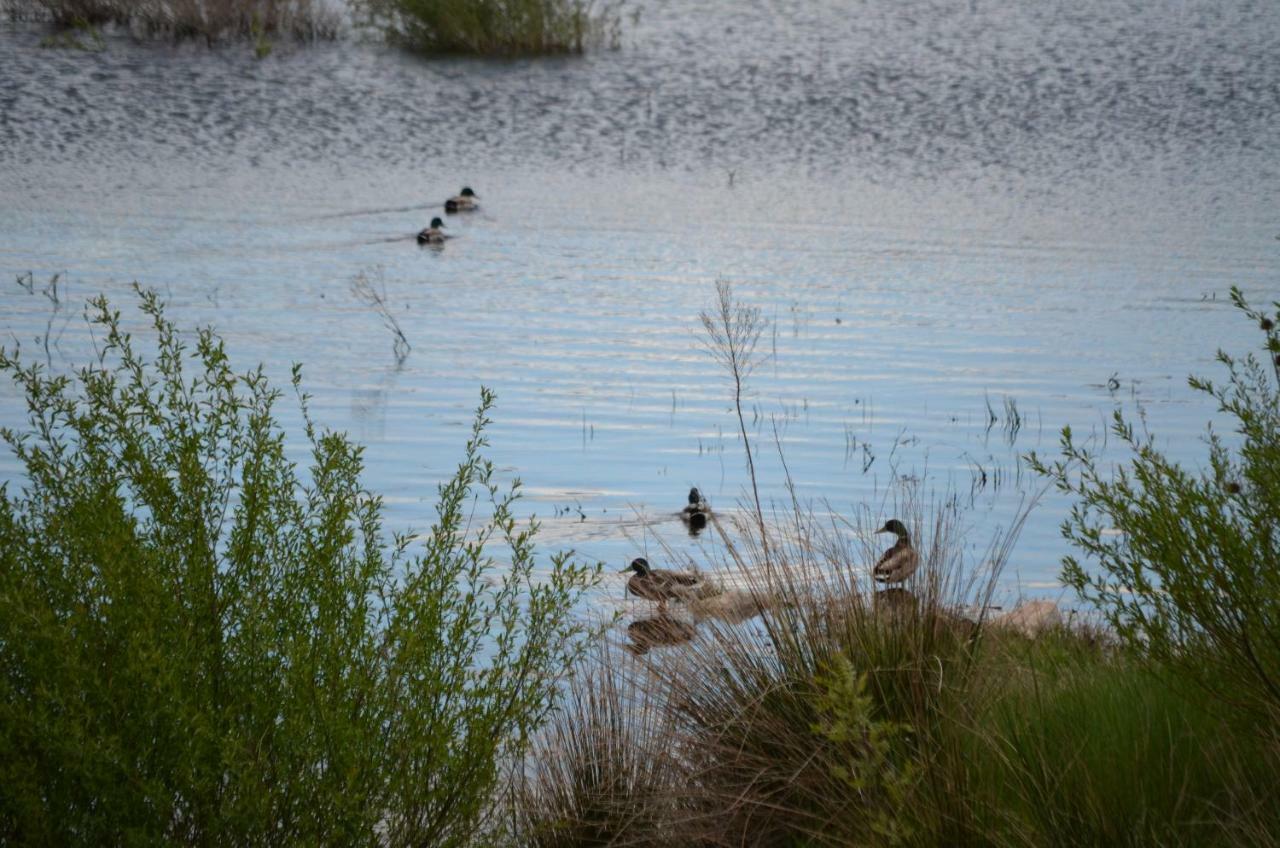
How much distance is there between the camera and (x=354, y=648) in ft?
12.2

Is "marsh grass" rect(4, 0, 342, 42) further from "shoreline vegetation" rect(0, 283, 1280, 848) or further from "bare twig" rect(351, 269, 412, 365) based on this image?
"shoreline vegetation" rect(0, 283, 1280, 848)

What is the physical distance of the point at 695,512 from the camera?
790cm

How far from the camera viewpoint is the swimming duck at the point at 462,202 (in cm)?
1741

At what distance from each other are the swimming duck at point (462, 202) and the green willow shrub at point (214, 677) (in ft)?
44.5

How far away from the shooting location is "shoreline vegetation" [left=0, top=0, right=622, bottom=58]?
29250 mm

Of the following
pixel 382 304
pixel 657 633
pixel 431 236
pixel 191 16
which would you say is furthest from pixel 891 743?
pixel 191 16

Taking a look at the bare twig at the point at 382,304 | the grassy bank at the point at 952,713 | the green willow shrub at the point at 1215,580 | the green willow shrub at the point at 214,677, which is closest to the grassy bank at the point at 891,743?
the grassy bank at the point at 952,713

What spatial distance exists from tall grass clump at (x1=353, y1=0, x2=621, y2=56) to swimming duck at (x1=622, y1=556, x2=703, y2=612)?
24.7 metres

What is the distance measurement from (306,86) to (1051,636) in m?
21.5

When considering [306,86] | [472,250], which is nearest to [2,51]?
[306,86]

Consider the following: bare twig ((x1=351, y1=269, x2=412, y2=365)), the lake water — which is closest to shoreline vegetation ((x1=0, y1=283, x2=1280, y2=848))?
the lake water

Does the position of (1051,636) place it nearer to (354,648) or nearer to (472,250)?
(354,648)

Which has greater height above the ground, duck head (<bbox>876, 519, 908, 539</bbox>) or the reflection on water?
duck head (<bbox>876, 519, 908, 539</bbox>)

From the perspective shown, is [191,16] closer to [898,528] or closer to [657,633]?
[898,528]
